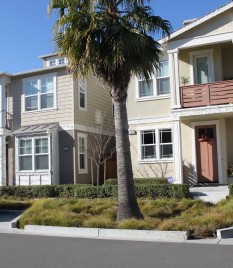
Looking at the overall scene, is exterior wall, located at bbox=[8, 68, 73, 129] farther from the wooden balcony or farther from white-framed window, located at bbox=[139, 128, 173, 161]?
the wooden balcony

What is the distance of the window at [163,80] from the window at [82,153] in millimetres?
A: 4900

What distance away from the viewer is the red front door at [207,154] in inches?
718

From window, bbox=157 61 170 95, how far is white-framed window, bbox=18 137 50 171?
6.37m

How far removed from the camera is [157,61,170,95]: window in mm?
19688

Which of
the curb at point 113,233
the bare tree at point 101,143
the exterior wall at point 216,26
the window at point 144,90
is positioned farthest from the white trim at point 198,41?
the curb at point 113,233

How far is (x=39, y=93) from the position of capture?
2223cm

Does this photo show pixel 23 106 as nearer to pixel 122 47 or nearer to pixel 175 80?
pixel 175 80

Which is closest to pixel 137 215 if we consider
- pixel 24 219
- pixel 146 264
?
pixel 24 219

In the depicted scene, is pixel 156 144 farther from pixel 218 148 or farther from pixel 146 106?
pixel 218 148

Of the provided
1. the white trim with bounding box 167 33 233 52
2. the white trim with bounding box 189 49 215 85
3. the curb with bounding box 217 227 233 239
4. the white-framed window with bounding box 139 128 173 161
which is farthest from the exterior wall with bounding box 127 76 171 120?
the curb with bounding box 217 227 233 239

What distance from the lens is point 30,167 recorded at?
21.7m

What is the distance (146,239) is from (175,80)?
941 centimetres

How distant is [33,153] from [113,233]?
38.9ft

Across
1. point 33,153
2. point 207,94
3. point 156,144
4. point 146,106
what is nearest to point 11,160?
point 33,153
